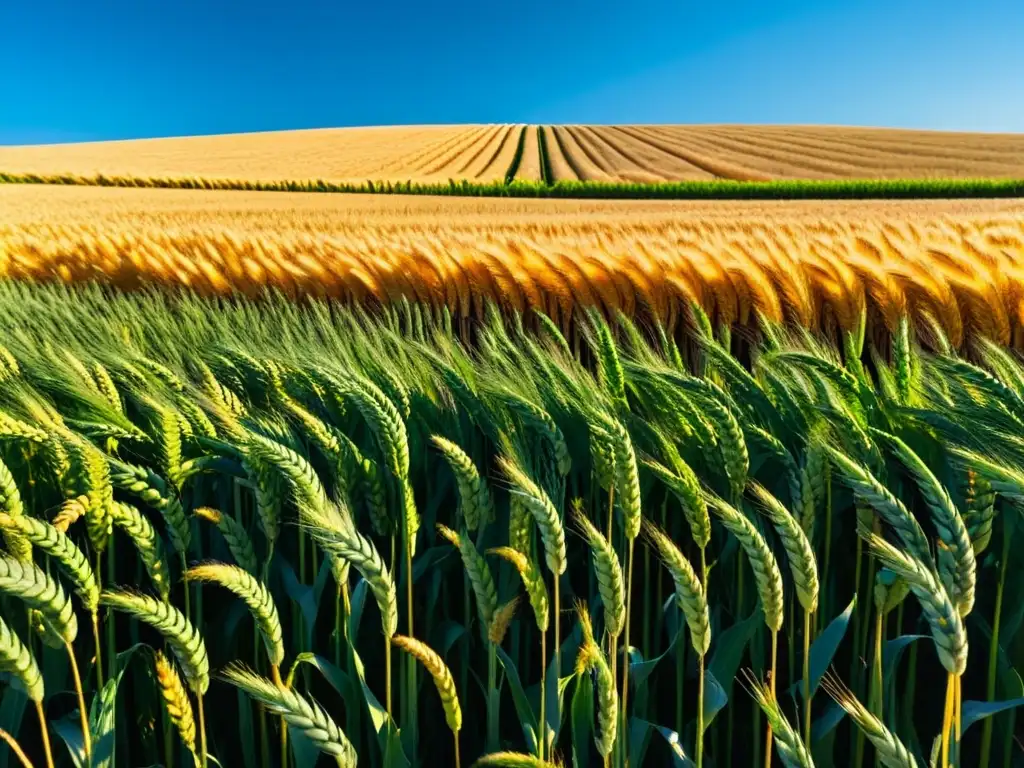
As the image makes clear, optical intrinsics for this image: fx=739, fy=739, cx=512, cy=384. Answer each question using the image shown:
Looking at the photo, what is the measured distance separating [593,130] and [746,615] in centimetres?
4859

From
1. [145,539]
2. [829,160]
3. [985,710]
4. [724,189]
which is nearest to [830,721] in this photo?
[985,710]

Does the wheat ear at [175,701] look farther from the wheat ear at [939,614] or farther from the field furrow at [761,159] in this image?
the field furrow at [761,159]

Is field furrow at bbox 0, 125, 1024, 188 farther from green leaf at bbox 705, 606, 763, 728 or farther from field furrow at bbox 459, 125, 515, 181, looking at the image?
green leaf at bbox 705, 606, 763, 728

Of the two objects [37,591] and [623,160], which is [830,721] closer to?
[37,591]

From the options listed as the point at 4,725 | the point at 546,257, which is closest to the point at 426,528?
the point at 4,725

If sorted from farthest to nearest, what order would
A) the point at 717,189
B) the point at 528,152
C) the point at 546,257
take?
the point at 528,152 < the point at 717,189 < the point at 546,257

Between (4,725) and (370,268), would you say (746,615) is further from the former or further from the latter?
(370,268)

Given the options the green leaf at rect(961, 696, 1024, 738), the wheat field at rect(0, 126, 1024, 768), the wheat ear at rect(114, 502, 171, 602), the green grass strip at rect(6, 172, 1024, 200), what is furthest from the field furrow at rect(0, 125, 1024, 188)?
the wheat ear at rect(114, 502, 171, 602)

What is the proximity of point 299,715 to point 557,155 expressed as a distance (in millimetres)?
36320

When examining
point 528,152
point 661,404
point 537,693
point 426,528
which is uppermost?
point 528,152

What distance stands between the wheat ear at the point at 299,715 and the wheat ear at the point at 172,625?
90 millimetres

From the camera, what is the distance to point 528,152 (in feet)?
120

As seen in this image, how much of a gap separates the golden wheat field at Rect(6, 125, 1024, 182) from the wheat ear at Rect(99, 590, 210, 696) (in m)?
26.4

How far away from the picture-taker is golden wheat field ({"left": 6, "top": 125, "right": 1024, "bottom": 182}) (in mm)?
27766
